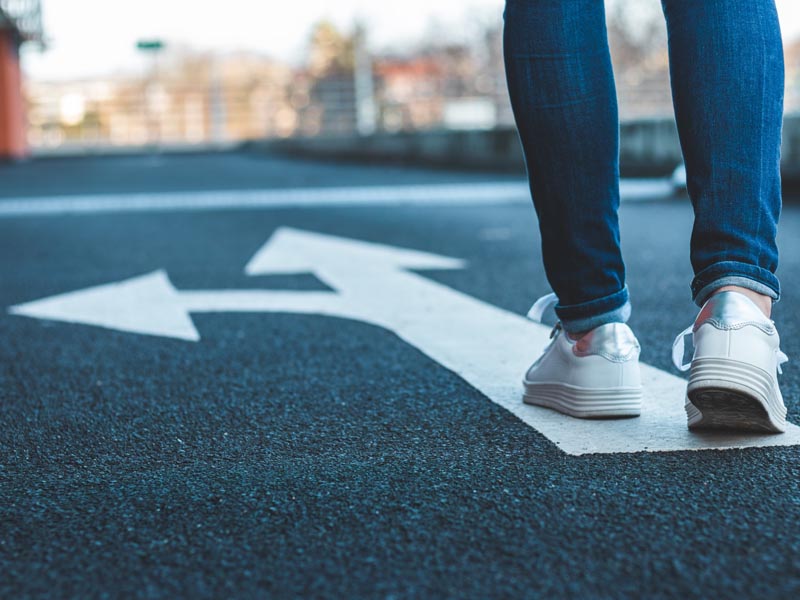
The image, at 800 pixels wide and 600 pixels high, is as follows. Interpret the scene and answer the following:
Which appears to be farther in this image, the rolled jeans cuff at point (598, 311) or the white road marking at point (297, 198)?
the white road marking at point (297, 198)

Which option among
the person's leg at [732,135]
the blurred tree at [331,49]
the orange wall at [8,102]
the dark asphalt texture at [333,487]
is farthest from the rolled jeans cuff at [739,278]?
the blurred tree at [331,49]

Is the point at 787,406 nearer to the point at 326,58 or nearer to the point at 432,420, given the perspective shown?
the point at 432,420

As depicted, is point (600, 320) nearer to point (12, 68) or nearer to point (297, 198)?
point (297, 198)

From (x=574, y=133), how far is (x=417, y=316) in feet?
3.57

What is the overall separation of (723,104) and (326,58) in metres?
64.2

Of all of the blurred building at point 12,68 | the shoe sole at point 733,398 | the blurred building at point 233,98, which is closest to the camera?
the shoe sole at point 733,398

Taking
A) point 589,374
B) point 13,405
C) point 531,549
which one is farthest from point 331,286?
point 531,549

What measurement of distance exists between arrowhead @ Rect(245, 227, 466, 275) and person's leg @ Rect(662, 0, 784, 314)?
2098mm

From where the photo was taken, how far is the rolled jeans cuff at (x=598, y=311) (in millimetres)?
1552

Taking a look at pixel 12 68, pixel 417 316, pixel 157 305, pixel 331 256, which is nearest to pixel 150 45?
pixel 12 68

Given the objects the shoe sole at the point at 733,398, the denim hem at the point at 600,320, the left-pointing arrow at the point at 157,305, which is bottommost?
the left-pointing arrow at the point at 157,305

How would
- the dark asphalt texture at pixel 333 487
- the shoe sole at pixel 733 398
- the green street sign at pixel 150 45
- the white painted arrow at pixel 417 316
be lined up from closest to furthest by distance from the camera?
1. the dark asphalt texture at pixel 333 487
2. the shoe sole at pixel 733 398
3. the white painted arrow at pixel 417 316
4. the green street sign at pixel 150 45

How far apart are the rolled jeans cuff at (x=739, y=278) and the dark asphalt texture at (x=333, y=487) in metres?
0.22

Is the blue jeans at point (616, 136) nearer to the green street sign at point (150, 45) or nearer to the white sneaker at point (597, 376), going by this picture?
the white sneaker at point (597, 376)
